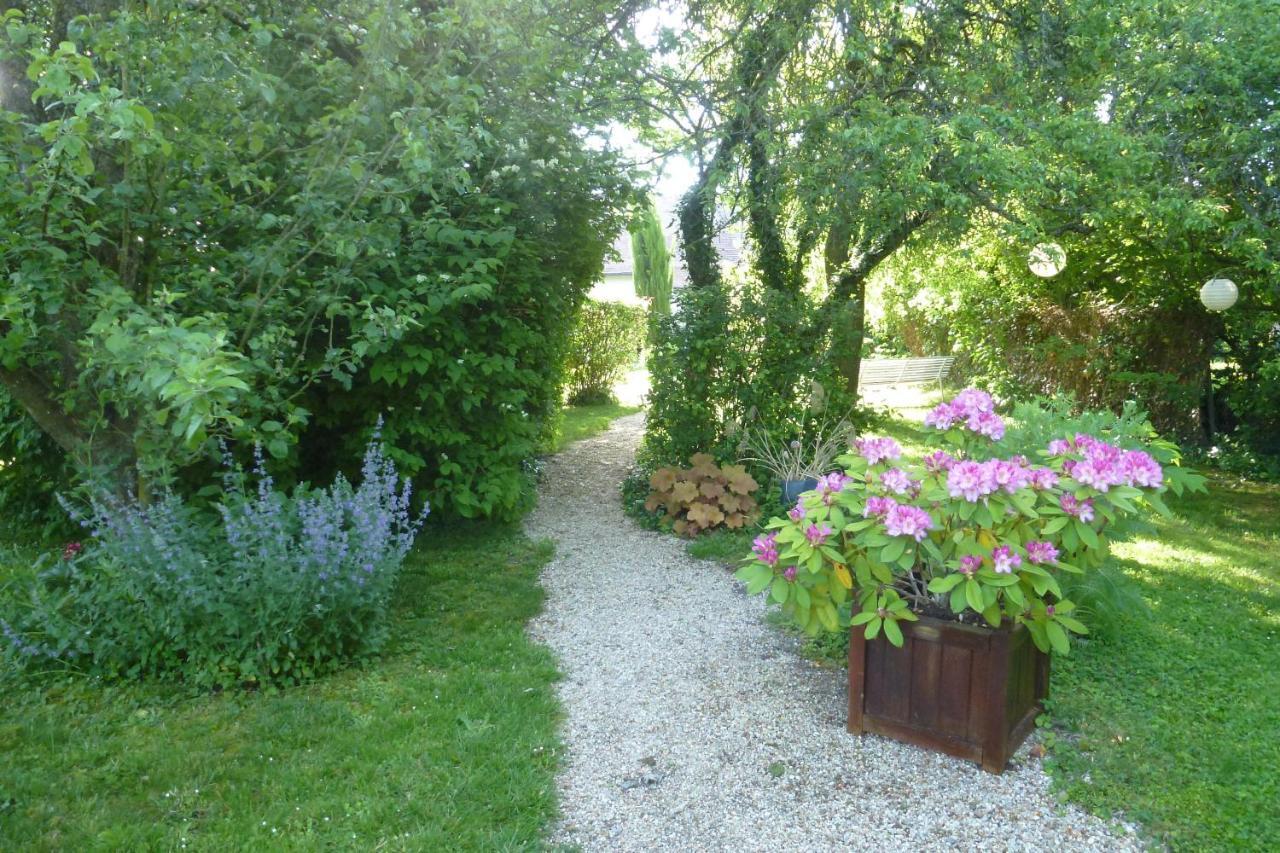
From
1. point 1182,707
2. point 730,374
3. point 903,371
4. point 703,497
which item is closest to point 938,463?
point 1182,707

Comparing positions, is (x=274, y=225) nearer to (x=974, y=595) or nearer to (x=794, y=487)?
(x=974, y=595)

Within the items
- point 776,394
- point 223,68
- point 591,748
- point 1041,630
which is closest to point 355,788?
point 591,748

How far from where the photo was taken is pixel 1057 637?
9.19 feet

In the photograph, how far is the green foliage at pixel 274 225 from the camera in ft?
9.40

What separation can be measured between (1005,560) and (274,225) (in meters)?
3.07

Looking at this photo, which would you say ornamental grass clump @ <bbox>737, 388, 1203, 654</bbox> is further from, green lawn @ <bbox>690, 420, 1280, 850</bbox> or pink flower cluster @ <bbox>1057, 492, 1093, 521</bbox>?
green lawn @ <bbox>690, 420, 1280, 850</bbox>

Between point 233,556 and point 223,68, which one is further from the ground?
point 223,68

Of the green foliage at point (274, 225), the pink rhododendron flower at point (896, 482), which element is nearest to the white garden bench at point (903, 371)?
the green foliage at point (274, 225)

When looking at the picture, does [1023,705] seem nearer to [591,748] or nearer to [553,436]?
[591,748]

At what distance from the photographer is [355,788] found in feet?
9.14

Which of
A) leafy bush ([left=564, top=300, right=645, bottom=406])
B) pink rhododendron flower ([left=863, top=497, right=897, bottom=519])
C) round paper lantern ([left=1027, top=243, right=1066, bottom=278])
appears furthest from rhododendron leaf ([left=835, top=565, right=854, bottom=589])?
leafy bush ([left=564, top=300, right=645, bottom=406])

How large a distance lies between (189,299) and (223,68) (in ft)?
3.03

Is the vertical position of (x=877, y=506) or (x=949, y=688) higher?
(x=877, y=506)

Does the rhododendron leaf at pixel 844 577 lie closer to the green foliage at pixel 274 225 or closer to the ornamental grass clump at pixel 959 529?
the ornamental grass clump at pixel 959 529
